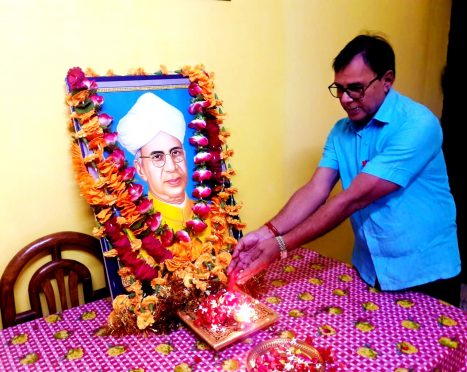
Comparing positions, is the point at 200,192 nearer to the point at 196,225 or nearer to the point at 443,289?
the point at 196,225

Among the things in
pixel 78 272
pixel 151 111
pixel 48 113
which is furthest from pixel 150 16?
pixel 78 272

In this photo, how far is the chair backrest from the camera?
1.34 metres

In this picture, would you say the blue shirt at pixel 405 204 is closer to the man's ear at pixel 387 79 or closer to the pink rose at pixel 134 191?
the man's ear at pixel 387 79

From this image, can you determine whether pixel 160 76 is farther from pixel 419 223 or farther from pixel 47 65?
pixel 419 223

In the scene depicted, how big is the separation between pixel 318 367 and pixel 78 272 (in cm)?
92

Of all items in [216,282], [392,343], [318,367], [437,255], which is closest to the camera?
[318,367]

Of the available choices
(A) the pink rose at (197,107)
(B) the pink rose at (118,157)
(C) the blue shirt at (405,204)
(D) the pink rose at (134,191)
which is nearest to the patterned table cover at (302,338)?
(C) the blue shirt at (405,204)

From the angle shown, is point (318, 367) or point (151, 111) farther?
point (151, 111)

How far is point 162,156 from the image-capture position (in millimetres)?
1479

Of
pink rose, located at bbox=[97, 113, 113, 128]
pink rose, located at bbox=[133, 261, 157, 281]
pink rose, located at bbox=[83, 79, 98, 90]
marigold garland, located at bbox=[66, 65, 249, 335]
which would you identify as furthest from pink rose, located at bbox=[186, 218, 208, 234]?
pink rose, located at bbox=[83, 79, 98, 90]

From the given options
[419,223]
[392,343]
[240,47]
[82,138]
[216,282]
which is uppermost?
[240,47]

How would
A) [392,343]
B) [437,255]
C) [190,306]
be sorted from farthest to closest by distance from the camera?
[437,255] < [190,306] < [392,343]

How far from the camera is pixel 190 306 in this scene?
1.31 metres

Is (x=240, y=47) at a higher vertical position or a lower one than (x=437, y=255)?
higher
